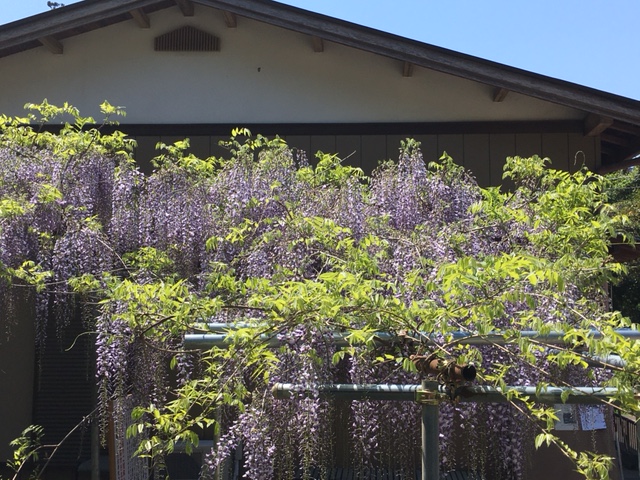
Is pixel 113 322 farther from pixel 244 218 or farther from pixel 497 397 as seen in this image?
pixel 497 397

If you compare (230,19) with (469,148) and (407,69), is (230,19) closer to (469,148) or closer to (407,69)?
(407,69)

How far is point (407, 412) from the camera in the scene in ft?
10.3

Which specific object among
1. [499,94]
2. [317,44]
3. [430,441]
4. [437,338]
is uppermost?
[317,44]

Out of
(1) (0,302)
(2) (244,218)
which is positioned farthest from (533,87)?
(1) (0,302)

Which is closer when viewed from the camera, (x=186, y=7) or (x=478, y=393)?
(x=478, y=393)

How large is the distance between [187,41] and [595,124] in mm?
3474

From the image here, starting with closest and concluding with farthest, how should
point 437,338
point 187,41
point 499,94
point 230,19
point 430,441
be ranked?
point 430,441, point 437,338, point 499,94, point 230,19, point 187,41

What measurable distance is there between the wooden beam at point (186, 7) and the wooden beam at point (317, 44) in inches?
43.6

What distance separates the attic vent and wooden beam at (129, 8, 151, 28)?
0.54 ft

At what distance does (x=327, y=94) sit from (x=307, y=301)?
3.77 metres

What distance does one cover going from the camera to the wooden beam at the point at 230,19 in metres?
5.77

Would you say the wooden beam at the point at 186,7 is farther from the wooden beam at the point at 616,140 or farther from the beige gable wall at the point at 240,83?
the wooden beam at the point at 616,140

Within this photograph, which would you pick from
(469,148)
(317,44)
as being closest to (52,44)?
(317,44)

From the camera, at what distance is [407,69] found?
5.70 m
